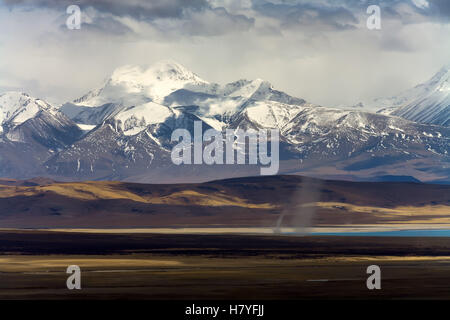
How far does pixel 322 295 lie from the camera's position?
92.6 meters

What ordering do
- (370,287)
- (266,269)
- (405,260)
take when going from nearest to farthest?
1. (370,287)
2. (266,269)
3. (405,260)

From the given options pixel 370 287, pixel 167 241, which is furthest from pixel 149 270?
pixel 167 241

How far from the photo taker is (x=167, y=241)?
7116 inches
